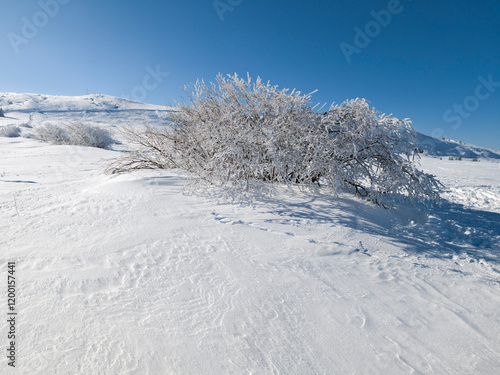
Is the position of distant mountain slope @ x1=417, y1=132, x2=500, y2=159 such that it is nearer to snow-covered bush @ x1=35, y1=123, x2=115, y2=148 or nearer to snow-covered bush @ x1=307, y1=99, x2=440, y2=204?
snow-covered bush @ x1=307, y1=99, x2=440, y2=204

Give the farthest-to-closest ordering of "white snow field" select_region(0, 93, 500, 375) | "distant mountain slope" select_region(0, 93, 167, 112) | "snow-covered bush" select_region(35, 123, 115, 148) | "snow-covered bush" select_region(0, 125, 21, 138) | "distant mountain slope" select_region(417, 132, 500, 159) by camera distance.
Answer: "distant mountain slope" select_region(0, 93, 167, 112) < "distant mountain slope" select_region(417, 132, 500, 159) < "snow-covered bush" select_region(0, 125, 21, 138) < "snow-covered bush" select_region(35, 123, 115, 148) < "white snow field" select_region(0, 93, 500, 375)

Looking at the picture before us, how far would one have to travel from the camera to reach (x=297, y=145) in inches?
161

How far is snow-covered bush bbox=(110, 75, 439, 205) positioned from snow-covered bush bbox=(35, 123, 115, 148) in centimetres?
1279

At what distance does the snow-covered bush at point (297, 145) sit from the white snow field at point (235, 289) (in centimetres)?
72

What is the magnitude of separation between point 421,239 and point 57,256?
4282mm

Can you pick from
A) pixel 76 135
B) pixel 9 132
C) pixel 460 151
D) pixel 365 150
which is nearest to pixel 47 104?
pixel 9 132

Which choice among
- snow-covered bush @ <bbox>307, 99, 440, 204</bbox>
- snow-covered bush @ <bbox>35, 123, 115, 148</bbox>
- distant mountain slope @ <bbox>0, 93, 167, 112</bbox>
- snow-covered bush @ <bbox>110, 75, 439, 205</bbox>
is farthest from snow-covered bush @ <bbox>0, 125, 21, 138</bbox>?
distant mountain slope @ <bbox>0, 93, 167, 112</bbox>

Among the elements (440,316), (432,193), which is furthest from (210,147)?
(432,193)

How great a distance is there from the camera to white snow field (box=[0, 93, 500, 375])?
57.7 inches

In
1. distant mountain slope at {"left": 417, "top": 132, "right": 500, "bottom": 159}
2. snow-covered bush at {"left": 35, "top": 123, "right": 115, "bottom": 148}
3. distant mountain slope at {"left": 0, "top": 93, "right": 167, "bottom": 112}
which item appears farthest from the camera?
distant mountain slope at {"left": 0, "top": 93, "right": 167, "bottom": 112}

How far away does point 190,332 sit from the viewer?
1576 mm

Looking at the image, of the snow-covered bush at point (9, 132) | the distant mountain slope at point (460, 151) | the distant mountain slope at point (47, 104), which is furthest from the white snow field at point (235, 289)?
the distant mountain slope at point (47, 104)

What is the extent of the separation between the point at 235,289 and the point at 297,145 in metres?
2.75

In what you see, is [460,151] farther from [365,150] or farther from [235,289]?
[235,289]
